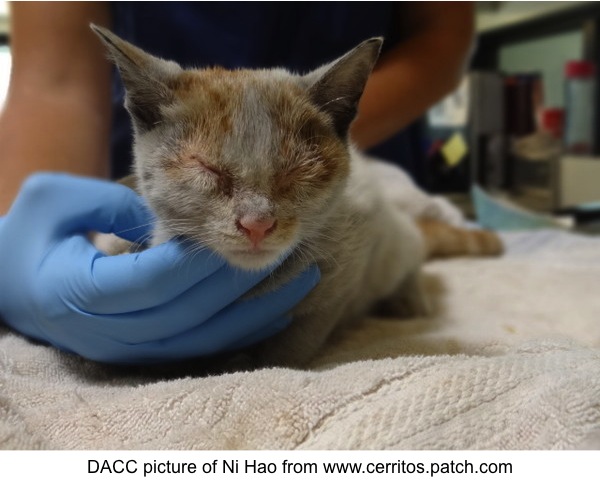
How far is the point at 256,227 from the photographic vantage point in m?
0.57

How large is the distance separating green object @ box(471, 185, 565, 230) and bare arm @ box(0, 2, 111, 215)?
1.29 m

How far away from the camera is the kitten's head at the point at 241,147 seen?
0.59 meters

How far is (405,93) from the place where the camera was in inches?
51.3

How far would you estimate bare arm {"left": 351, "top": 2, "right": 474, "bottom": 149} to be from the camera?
4.19 feet

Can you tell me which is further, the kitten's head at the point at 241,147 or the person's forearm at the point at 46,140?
the person's forearm at the point at 46,140

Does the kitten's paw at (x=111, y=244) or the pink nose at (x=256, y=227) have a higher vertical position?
the pink nose at (x=256, y=227)

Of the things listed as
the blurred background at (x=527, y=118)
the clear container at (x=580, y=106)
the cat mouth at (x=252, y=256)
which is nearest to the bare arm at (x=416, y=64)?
the blurred background at (x=527, y=118)

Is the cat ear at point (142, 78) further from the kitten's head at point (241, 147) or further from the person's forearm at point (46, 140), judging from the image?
the person's forearm at point (46, 140)

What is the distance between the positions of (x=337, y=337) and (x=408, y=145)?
38.6 inches

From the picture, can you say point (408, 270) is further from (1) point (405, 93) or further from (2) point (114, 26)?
(2) point (114, 26)

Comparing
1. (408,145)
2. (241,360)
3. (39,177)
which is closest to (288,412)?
(241,360)

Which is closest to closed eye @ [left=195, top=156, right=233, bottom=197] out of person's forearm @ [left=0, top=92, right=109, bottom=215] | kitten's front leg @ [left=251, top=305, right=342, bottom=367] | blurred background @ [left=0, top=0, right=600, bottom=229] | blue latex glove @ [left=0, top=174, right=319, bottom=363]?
blue latex glove @ [left=0, top=174, right=319, bottom=363]

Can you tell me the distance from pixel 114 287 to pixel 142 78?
0.81 feet

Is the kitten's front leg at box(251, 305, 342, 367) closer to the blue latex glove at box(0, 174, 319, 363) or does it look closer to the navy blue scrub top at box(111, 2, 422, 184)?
the blue latex glove at box(0, 174, 319, 363)
